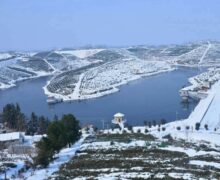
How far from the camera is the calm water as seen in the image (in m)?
34.2

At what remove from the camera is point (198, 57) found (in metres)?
89.2

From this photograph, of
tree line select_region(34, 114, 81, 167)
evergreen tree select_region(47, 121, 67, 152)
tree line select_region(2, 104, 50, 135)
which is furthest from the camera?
tree line select_region(2, 104, 50, 135)

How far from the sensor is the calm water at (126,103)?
34.2 m

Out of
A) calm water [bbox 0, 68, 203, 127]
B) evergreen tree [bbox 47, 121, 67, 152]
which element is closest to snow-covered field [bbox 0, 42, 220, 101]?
calm water [bbox 0, 68, 203, 127]

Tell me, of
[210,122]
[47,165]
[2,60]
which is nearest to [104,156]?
[47,165]

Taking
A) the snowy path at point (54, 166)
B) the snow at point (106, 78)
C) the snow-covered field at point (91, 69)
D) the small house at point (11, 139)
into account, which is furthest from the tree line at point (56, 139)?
the snow-covered field at point (91, 69)

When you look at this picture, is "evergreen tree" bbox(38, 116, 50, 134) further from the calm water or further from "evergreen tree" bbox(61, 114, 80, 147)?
"evergreen tree" bbox(61, 114, 80, 147)

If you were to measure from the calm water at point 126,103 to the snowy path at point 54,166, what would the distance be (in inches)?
614

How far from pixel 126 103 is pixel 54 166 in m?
27.6

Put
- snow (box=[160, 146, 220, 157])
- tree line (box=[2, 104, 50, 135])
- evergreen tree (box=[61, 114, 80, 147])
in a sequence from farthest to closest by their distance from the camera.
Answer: tree line (box=[2, 104, 50, 135]) → evergreen tree (box=[61, 114, 80, 147]) → snow (box=[160, 146, 220, 157])

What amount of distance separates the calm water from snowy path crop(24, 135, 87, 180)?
51.2 feet

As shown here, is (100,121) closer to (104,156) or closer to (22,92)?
(104,156)

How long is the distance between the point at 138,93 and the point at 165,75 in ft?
60.2

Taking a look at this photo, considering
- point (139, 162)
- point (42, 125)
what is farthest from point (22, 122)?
point (139, 162)
